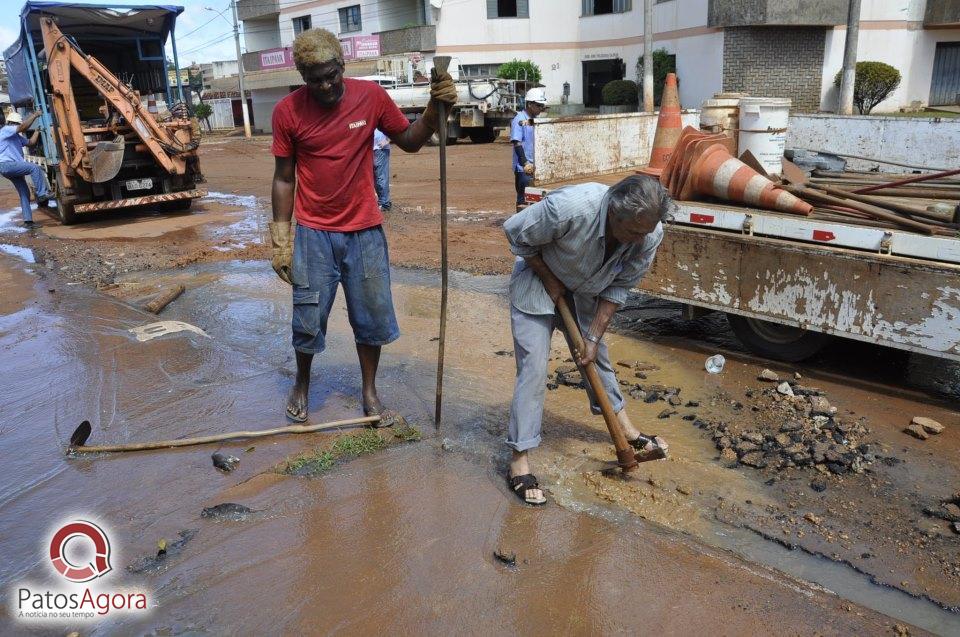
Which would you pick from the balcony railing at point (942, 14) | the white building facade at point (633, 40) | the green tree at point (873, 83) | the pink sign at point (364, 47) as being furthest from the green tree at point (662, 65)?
the pink sign at point (364, 47)

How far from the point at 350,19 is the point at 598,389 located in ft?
121

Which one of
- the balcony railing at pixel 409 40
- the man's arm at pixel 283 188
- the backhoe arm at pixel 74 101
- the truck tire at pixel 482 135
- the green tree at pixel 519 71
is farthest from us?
the balcony railing at pixel 409 40

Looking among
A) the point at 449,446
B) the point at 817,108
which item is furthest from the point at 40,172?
the point at 817,108

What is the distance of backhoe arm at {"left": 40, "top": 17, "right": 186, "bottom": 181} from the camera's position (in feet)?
34.5

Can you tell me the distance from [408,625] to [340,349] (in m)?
3.17

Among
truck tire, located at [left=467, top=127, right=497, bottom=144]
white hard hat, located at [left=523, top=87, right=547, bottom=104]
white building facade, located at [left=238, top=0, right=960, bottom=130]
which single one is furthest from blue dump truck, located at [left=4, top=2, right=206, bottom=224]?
white building facade, located at [left=238, top=0, right=960, bottom=130]

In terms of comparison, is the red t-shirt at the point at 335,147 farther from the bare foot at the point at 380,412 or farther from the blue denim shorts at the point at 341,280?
the bare foot at the point at 380,412

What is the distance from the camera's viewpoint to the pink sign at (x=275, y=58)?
118 feet

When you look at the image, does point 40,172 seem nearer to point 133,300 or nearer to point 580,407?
point 133,300

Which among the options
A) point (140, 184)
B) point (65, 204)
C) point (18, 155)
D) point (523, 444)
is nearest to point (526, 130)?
point (523, 444)

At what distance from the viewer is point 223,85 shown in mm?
45594

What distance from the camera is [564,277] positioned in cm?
337

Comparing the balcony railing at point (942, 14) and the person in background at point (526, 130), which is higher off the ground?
the balcony railing at point (942, 14)

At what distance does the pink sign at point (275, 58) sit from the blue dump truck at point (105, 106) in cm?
2424
